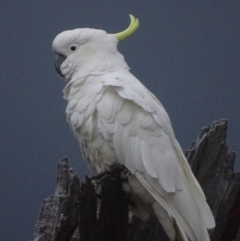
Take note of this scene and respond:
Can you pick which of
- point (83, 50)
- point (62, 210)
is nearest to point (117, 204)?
point (62, 210)

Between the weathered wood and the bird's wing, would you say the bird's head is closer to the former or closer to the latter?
the bird's wing

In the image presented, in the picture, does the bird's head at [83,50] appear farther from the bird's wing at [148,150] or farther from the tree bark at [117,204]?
the tree bark at [117,204]

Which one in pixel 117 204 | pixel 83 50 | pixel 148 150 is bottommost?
pixel 117 204

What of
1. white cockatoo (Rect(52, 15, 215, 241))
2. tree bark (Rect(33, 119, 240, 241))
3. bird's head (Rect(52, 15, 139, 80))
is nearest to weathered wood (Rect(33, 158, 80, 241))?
tree bark (Rect(33, 119, 240, 241))

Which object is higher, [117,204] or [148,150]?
[148,150]

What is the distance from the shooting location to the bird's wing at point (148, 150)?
183cm

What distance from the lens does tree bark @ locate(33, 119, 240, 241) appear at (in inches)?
68.9

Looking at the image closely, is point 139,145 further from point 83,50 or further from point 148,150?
point 83,50

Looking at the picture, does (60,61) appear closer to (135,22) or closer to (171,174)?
(135,22)

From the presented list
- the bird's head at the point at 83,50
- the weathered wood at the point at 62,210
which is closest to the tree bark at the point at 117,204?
the weathered wood at the point at 62,210

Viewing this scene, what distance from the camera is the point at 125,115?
6.09 feet

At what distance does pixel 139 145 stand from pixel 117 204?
7.8 inches

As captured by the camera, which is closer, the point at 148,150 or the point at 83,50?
the point at 148,150

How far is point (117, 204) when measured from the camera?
5.88 feet
